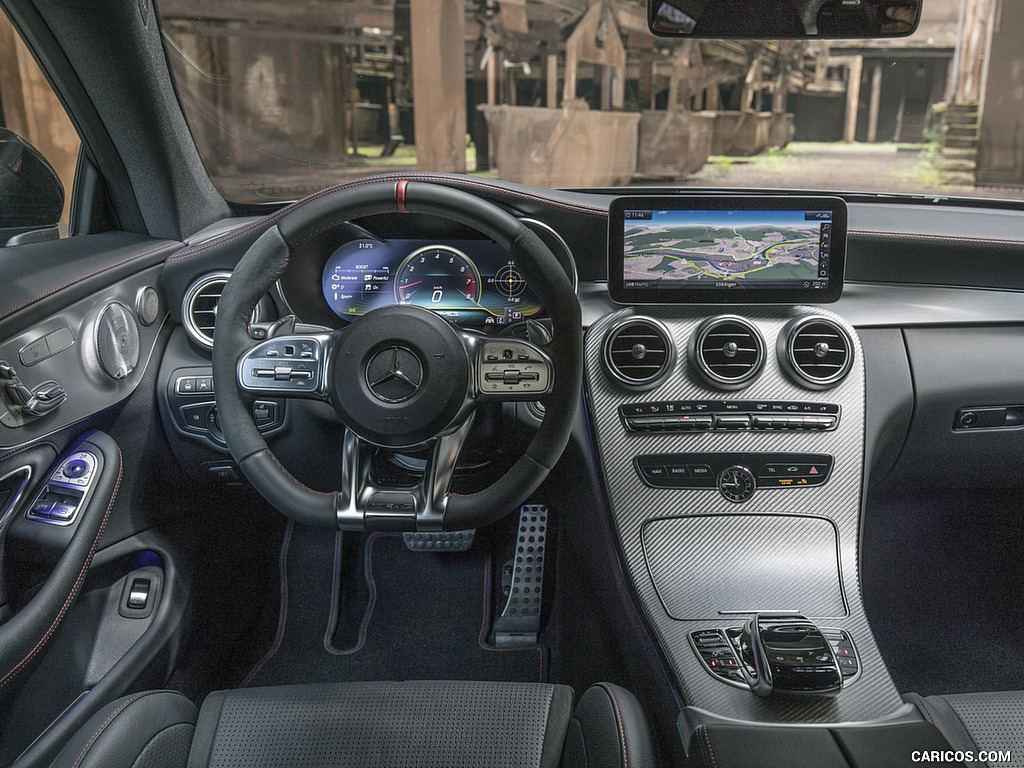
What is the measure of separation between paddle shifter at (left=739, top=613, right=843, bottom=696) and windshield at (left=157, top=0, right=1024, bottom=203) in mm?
5092

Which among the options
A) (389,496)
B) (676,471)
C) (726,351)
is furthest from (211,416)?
(726,351)

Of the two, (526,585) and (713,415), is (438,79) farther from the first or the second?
(713,415)

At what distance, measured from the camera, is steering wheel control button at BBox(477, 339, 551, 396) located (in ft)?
4.56

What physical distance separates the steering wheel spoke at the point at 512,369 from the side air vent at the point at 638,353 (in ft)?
1.48

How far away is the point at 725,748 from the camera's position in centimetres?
120

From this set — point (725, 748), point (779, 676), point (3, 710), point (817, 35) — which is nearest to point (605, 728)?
point (725, 748)

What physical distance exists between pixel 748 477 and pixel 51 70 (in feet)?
6.54

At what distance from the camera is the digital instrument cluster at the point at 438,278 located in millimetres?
1809

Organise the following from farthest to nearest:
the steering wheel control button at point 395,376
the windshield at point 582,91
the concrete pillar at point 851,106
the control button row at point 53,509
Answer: the concrete pillar at point 851,106
the windshield at point 582,91
the control button row at point 53,509
the steering wheel control button at point 395,376

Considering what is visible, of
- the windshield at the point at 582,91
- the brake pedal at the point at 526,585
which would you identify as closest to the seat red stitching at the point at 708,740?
the brake pedal at the point at 526,585

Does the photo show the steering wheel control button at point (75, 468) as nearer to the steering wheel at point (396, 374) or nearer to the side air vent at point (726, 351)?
the steering wheel at point (396, 374)

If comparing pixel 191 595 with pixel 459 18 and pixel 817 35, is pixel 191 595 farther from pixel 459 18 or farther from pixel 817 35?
pixel 459 18

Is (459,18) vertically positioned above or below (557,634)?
above

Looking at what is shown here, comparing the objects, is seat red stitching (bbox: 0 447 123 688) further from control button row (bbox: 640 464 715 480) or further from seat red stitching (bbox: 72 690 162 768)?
control button row (bbox: 640 464 715 480)
